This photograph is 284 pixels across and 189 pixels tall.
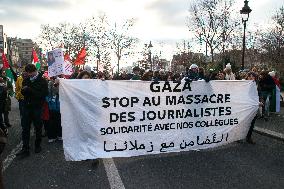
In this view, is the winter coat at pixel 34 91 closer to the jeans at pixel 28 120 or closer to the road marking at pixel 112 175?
the jeans at pixel 28 120

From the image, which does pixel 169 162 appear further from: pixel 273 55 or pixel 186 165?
pixel 273 55

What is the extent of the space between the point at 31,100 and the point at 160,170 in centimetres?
307

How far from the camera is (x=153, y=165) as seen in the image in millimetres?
6973

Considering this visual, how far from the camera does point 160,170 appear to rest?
21.7 feet

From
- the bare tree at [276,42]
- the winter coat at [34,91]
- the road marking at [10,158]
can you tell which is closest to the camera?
the road marking at [10,158]

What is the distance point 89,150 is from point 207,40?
32.1m

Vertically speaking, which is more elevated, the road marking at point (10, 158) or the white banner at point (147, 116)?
the white banner at point (147, 116)

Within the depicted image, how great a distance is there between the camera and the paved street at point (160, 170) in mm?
5836

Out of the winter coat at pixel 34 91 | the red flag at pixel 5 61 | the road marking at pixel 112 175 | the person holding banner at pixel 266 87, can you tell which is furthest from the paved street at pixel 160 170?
the person holding banner at pixel 266 87

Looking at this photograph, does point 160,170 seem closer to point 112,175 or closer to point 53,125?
point 112,175

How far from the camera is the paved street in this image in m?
5.84

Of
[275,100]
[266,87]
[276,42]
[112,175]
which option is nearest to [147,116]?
[112,175]

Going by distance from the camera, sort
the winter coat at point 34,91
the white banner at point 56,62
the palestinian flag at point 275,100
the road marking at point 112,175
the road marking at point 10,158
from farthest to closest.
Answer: the palestinian flag at point 275,100 < the white banner at point 56,62 < the winter coat at point 34,91 < the road marking at point 10,158 < the road marking at point 112,175

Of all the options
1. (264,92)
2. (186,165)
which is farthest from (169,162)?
(264,92)
